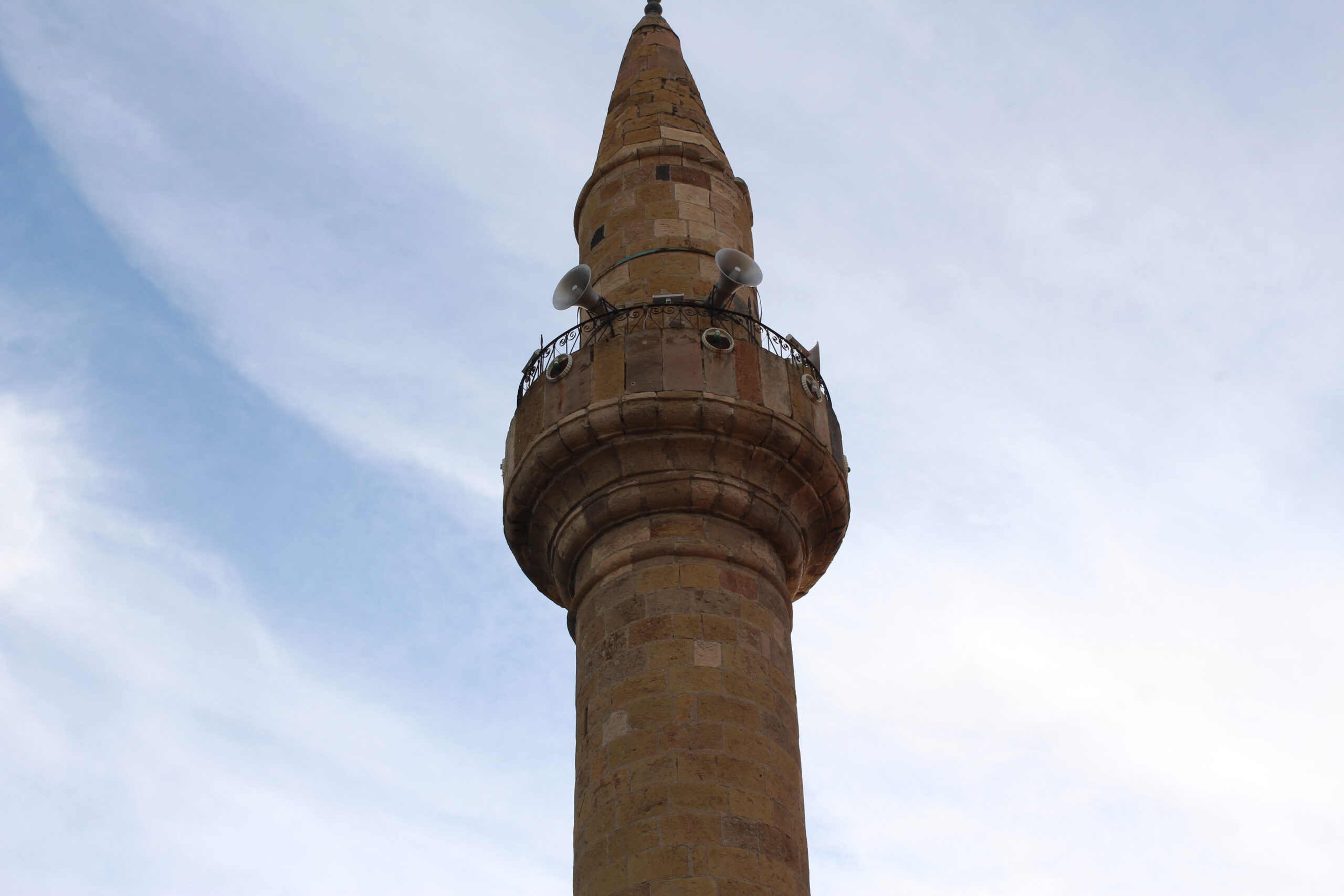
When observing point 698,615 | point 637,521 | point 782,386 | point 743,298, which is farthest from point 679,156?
point 698,615

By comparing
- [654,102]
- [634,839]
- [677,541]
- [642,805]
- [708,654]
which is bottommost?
[634,839]

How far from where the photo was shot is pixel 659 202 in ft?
43.7

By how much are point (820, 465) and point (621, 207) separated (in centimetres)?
353

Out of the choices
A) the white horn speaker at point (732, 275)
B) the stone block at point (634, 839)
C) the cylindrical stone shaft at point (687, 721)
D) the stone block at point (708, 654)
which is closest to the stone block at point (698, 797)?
the cylindrical stone shaft at point (687, 721)

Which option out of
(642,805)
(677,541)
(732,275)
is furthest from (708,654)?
(732,275)

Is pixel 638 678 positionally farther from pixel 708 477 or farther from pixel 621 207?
pixel 621 207

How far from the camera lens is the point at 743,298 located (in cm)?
1230

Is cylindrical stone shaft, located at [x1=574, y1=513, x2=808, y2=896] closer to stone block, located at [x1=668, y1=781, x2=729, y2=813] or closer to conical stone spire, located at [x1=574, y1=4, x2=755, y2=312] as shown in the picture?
stone block, located at [x1=668, y1=781, x2=729, y2=813]

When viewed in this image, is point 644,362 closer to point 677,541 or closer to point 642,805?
point 677,541

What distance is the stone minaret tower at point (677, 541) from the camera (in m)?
9.09

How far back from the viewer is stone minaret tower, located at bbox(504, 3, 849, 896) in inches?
358

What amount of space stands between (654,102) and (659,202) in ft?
6.43

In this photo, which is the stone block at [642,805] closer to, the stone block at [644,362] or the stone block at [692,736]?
the stone block at [692,736]

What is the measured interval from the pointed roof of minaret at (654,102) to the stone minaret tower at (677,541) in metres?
1.09
